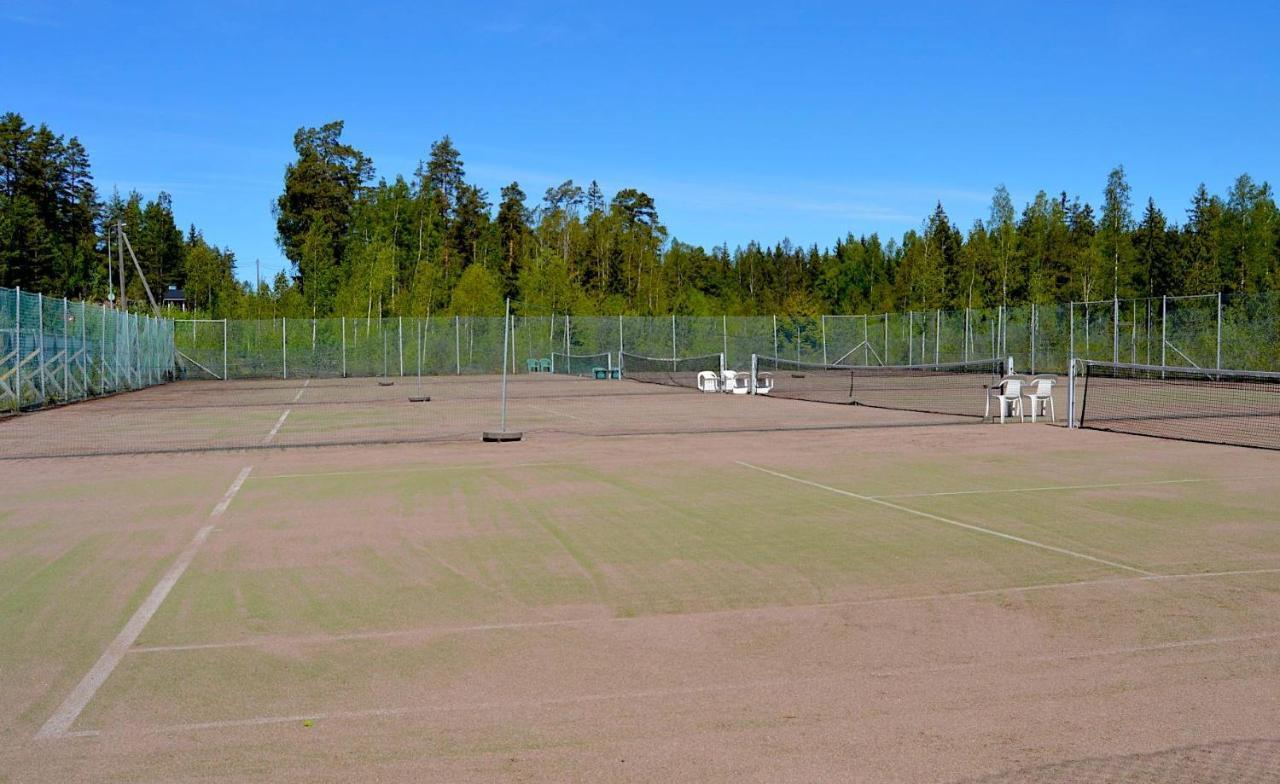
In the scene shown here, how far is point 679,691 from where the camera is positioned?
502cm

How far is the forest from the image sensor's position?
63.9 meters

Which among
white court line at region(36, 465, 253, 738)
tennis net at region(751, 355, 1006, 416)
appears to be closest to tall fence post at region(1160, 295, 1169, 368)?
tennis net at region(751, 355, 1006, 416)

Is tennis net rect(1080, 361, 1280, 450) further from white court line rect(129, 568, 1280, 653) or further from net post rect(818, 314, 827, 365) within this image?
net post rect(818, 314, 827, 365)

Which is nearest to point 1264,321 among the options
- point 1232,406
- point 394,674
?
point 1232,406

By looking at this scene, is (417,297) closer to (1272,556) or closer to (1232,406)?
(1232,406)

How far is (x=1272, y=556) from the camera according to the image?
787cm

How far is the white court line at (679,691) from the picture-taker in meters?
4.61

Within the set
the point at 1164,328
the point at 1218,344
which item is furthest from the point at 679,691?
the point at 1164,328

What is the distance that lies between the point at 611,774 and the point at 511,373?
4965 cm

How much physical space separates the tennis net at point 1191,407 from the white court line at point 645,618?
950cm

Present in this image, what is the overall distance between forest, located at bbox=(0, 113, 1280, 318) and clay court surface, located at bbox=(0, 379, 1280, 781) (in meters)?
47.5

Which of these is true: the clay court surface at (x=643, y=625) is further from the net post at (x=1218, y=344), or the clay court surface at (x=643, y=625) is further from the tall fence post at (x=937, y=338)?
the tall fence post at (x=937, y=338)

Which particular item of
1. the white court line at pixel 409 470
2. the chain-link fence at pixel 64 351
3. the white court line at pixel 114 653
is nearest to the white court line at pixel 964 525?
the white court line at pixel 409 470

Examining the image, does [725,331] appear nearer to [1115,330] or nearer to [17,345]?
[1115,330]
